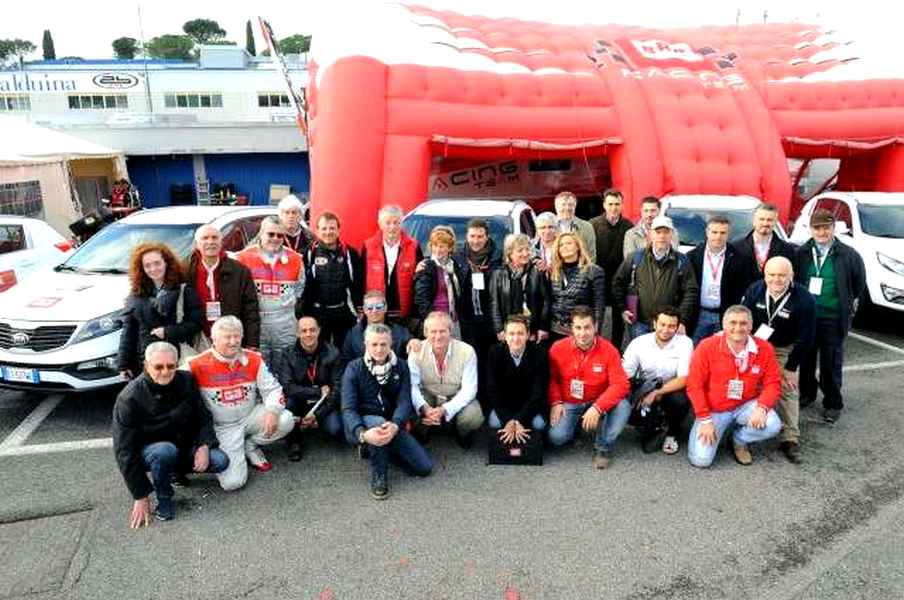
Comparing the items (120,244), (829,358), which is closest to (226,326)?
(120,244)

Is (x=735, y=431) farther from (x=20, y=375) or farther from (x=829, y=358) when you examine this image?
(x=20, y=375)

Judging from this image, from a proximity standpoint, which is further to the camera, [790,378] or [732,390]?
[790,378]

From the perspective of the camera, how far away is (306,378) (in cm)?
479

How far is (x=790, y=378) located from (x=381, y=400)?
119 inches

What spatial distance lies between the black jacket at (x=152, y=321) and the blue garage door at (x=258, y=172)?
21.7m

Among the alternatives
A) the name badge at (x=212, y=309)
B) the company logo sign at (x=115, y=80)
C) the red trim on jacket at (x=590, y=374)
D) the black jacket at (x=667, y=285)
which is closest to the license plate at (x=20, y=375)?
the name badge at (x=212, y=309)

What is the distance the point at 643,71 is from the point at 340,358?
28.7ft

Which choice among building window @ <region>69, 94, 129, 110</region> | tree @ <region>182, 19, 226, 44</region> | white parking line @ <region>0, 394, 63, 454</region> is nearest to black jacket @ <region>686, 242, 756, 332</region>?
white parking line @ <region>0, 394, 63, 454</region>

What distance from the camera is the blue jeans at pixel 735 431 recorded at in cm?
441

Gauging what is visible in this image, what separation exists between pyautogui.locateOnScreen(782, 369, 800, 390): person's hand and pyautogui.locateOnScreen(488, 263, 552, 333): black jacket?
1797 mm

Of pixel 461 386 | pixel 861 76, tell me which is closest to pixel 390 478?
pixel 461 386

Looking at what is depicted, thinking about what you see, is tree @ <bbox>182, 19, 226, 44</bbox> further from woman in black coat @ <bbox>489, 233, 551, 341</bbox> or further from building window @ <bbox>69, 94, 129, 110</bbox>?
woman in black coat @ <bbox>489, 233, 551, 341</bbox>

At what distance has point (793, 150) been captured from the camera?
37.1 ft

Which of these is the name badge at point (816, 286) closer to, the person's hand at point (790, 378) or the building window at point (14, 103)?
the person's hand at point (790, 378)
